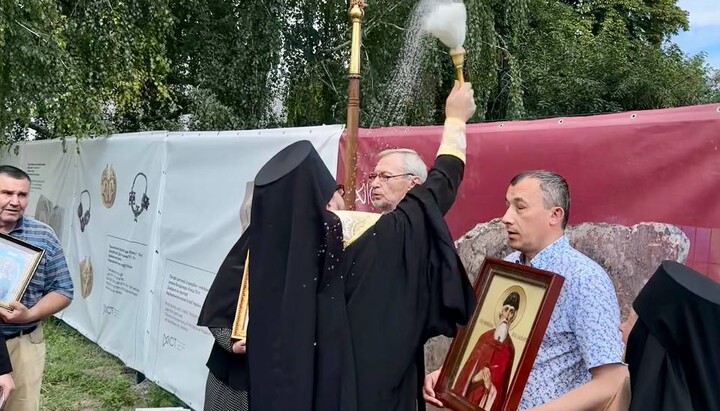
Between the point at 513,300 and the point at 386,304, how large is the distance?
1.47 ft

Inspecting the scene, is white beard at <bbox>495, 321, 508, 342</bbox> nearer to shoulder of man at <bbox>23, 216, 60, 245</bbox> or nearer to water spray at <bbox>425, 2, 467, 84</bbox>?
water spray at <bbox>425, 2, 467, 84</bbox>

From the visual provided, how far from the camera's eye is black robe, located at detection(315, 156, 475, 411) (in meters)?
1.92

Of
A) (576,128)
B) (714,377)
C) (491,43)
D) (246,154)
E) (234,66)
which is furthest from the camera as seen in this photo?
(234,66)

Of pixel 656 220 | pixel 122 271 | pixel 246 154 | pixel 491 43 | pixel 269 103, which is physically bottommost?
pixel 122 271

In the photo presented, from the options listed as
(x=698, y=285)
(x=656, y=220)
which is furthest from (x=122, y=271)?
(x=698, y=285)

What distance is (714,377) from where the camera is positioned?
1.54 meters

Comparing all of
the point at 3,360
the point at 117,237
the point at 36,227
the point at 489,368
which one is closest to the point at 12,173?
the point at 36,227

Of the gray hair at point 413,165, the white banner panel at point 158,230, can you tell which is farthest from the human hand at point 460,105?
the white banner panel at point 158,230

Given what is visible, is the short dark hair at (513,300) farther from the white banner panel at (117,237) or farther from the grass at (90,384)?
the white banner panel at (117,237)

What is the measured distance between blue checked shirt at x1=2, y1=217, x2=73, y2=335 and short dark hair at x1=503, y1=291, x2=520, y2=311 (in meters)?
2.55

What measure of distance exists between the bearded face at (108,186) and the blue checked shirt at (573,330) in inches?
213

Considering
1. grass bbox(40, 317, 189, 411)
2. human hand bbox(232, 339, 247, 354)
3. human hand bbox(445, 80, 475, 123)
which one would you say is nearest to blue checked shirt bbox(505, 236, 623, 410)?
human hand bbox(445, 80, 475, 123)

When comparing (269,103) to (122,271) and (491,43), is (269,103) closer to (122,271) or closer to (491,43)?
(491,43)

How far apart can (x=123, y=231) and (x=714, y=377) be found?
18.9 feet
